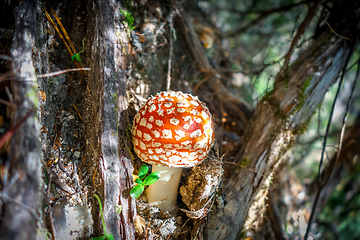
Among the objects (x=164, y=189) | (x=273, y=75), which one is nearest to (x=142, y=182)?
(x=164, y=189)

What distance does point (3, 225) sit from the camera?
107cm

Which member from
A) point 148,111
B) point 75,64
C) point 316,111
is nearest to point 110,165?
point 148,111

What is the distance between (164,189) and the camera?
2309 mm

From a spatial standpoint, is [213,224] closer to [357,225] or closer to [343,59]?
[343,59]

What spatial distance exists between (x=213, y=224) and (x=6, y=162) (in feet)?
6.25

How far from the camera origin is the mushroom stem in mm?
2258

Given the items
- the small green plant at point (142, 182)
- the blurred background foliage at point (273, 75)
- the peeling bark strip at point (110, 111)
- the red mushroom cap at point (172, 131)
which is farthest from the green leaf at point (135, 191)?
the blurred background foliage at point (273, 75)

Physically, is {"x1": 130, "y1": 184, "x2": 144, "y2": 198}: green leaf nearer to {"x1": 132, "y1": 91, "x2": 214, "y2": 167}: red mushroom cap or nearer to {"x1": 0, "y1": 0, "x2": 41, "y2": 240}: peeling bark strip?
{"x1": 132, "y1": 91, "x2": 214, "y2": 167}: red mushroom cap

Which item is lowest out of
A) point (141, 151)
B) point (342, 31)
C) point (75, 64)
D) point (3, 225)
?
point (3, 225)

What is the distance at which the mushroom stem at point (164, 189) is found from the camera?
7.41ft

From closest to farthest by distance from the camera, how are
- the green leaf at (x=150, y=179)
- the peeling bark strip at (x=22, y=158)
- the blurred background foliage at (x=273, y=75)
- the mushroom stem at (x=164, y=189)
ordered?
the peeling bark strip at (x=22, y=158) < the green leaf at (x=150, y=179) < the mushroom stem at (x=164, y=189) < the blurred background foliage at (x=273, y=75)

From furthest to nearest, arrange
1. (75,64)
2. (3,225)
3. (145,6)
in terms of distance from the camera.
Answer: (145,6)
(75,64)
(3,225)

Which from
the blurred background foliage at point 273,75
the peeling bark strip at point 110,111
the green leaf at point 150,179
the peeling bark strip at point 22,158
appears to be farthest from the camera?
the blurred background foliage at point 273,75

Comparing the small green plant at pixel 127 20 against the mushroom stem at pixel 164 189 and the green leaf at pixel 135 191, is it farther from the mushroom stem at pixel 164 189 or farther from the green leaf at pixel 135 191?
the green leaf at pixel 135 191
